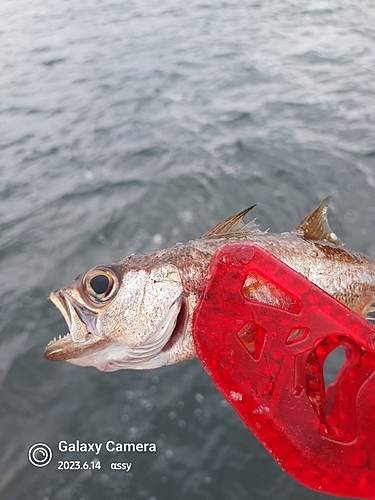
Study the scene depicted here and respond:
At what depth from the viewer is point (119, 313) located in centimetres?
240

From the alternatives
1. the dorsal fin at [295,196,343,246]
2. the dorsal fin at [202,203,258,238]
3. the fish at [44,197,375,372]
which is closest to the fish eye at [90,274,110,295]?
the fish at [44,197,375,372]

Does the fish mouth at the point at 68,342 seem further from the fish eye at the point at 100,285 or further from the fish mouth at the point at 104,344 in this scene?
the fish eye at the point at 100,285

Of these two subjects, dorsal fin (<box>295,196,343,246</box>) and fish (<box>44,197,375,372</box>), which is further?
dorsal fin (<box>295,196,343,246</box>)

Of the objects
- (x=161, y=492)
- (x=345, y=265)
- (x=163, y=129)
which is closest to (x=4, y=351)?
(x=161, y=492)

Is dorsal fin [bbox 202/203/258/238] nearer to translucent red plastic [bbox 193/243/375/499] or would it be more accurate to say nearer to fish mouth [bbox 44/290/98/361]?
translucent red plastic [bbox 193/243/375/499]

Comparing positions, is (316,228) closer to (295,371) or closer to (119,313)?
(295,371)

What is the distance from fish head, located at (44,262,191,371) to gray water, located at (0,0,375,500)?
1758mm

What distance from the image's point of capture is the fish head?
2391mm

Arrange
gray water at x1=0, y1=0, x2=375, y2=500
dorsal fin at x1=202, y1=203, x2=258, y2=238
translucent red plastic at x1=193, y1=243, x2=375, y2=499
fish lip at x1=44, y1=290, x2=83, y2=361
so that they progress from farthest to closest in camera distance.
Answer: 1. gray water at x1=0, y1=0, x2=375, y2=500
2. dorsal fin at x1=202, y1=203, x2=258, y2=238
3. fish lip at x1=44, y1=290, x2=83, y2=361
4. translucent red plastic at x1=193, y1=243, x2=375, y2=499

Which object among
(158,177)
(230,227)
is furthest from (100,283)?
(158,177)

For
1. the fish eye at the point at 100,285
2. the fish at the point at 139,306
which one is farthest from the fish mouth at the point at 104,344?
the fish eye at the point at 100,285

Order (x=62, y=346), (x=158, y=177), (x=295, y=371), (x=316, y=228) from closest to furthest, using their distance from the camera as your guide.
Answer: (x=295, y=371), (x=62, y=346), (x=316, y=228), (x=158, y=177)

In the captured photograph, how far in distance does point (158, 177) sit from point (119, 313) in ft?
17.8

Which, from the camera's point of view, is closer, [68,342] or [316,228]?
[68,342]
